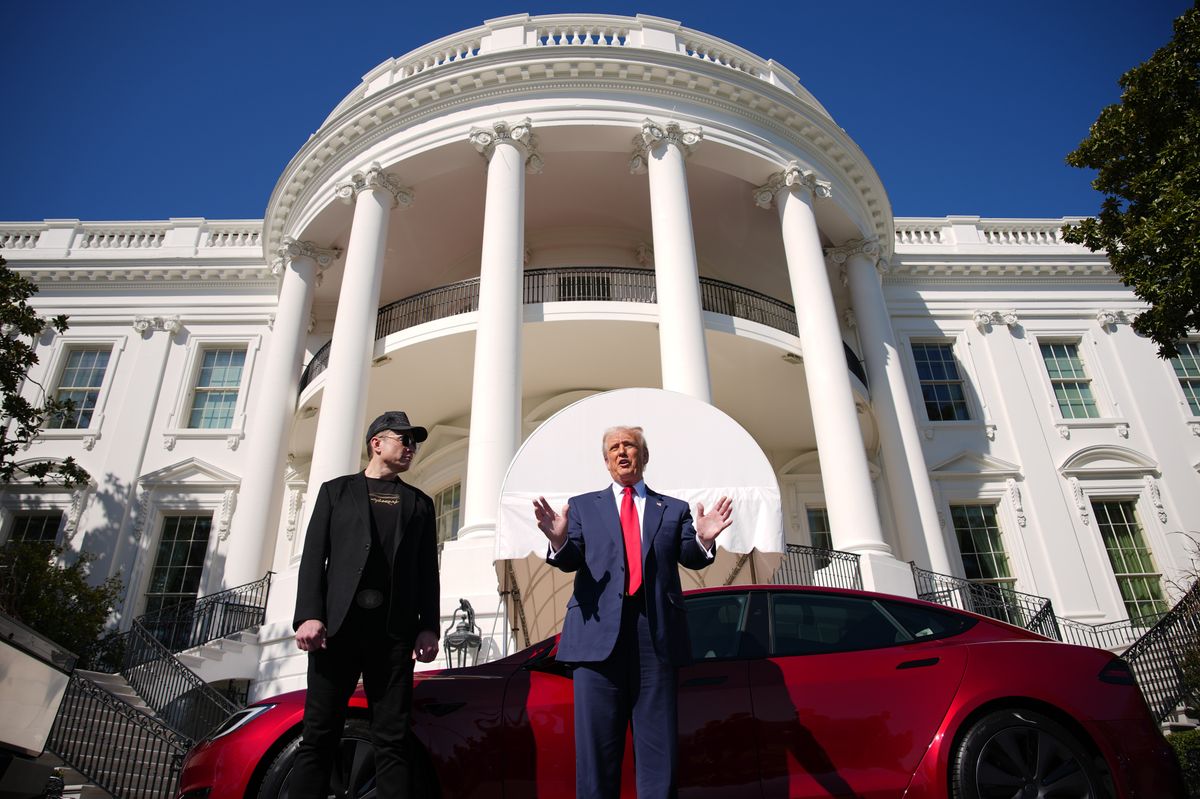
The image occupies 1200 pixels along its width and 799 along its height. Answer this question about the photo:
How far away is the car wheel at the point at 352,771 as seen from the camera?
11.3 feet

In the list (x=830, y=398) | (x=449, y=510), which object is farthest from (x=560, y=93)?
(x=449, y=510)

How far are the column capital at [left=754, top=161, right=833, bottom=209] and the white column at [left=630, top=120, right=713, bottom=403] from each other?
1990mm

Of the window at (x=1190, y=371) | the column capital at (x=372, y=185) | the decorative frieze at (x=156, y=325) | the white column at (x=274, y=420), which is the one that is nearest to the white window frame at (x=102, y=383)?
the decorative frieze at (x=156, y=325)

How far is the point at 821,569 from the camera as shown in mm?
11297

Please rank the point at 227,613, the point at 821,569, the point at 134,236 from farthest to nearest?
the point at 134,236, the point at 227,613, the point at 821,569

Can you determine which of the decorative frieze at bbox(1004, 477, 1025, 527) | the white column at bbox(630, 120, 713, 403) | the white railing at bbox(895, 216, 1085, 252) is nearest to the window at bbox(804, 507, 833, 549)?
the decorative frieze at bbox(1004, 477, 1025, 527)

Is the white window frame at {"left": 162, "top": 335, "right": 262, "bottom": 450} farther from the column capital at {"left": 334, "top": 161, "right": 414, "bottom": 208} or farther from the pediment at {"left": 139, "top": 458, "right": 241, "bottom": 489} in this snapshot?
the column capital at {"left": 334, "top": 161, "right": 414, "bottom": 208}

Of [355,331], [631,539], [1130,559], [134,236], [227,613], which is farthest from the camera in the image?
[134,236]

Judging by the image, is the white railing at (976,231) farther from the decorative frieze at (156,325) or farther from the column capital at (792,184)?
the decorative frieze at (156,325)

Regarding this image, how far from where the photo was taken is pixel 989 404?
1788 centimetres

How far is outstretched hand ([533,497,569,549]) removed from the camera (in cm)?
321

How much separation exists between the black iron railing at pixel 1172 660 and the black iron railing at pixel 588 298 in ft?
21.2

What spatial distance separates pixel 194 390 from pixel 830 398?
14365 mm

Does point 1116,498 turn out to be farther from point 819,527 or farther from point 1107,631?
point 819,527
